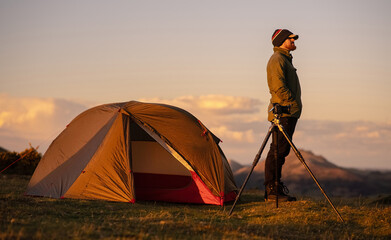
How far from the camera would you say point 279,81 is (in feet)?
33.4

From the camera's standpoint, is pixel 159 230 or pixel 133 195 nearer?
pixel 159 230

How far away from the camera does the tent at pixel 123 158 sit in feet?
35.7

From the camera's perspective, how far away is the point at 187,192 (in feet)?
39.1

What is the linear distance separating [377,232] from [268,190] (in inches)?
114

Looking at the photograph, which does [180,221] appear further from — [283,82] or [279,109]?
[283,82]

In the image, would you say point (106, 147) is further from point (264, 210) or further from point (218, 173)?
point (264, 210)

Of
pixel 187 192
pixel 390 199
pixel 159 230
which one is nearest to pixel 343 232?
pixel 159 230

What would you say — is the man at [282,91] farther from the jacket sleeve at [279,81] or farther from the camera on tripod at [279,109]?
the camera on tripod at [279,109]

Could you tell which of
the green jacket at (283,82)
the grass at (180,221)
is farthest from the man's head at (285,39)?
the grass at (180,221)

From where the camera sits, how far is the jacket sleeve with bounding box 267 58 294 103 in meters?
10.2

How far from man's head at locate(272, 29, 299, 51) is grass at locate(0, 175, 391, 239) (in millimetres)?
3556

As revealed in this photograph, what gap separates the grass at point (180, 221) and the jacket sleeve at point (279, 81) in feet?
7.83

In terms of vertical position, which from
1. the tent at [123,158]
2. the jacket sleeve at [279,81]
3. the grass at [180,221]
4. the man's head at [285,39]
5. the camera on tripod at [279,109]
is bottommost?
the grass at [180,221]

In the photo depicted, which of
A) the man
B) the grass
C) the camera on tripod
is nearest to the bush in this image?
the grass
